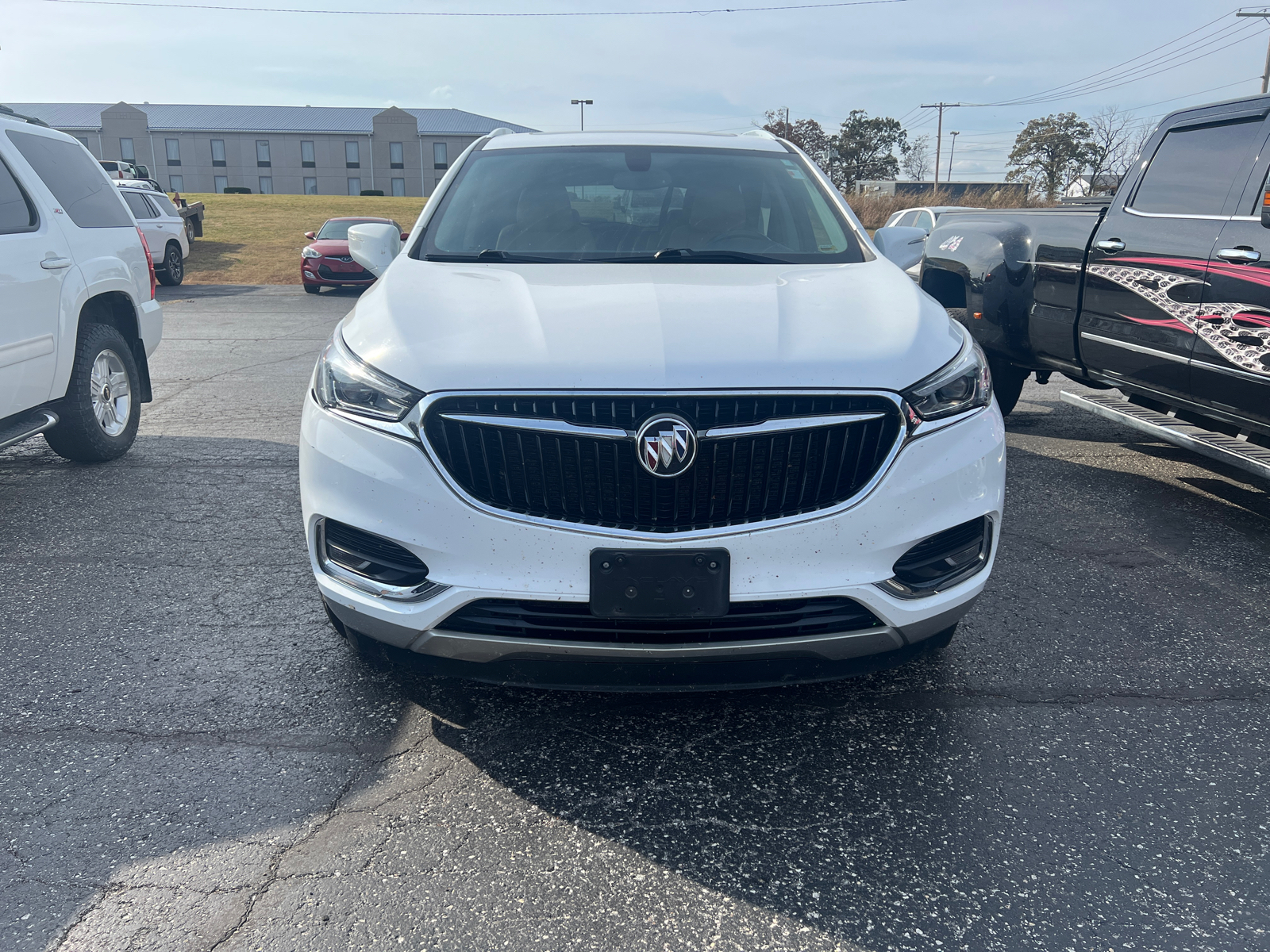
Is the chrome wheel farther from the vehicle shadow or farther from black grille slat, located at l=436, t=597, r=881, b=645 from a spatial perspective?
black grille slat, located at l=436, t=597, r=881, b=645

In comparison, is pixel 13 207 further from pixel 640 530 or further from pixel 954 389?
pixel 954 389

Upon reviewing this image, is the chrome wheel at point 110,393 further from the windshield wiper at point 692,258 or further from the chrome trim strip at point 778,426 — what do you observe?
the chrome trim strip at point 778,426

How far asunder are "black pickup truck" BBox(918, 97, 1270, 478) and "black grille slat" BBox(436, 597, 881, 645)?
113 inches

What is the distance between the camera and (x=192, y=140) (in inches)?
3201

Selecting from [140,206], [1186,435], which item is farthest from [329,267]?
[1186,435]

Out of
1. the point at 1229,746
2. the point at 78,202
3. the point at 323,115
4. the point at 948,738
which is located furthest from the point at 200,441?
the point at 323,115

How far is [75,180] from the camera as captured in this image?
571cm

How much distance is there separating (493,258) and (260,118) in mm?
89813

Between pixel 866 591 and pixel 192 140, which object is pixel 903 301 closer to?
pixel 866 591

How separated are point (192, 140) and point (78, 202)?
86841 millimetres

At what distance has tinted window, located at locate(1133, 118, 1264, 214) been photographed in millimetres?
4613

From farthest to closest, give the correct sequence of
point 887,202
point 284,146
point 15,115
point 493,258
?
point 284,146 < point 887,202 < point 15,115 < point 493,258

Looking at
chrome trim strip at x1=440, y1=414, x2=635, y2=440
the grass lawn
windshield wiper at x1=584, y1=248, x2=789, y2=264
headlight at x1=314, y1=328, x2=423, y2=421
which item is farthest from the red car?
chrome trim strip at x1=440, y1=414, x2=635, y2=440

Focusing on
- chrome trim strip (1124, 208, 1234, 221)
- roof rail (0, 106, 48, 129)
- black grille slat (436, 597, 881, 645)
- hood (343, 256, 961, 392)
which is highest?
roof rail (0, 106, 48, 129)
